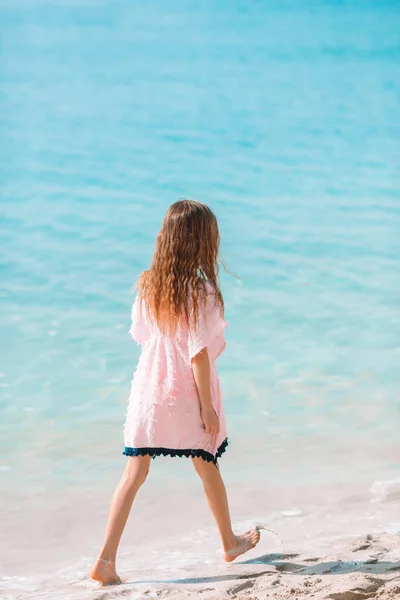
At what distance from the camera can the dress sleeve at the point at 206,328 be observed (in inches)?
106

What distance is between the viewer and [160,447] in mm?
2740

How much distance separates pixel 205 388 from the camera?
2.71 m

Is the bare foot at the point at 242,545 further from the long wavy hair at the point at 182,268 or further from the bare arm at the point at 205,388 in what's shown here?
the long wavy hair at the point at 182,268

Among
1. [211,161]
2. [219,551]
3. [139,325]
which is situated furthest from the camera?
[211,161]

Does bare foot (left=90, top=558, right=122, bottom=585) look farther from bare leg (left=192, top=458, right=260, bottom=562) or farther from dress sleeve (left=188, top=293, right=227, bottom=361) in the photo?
dress sleeve (left=188, top=293, right=227, bottom=361)

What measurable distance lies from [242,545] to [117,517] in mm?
444

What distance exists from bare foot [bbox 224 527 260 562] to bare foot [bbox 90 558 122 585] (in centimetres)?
38

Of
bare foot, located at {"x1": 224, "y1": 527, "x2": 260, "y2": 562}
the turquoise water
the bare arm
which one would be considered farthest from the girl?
the turquoise water

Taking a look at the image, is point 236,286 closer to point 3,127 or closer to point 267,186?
point 267,186

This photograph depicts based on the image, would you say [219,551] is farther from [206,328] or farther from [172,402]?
[206,328]

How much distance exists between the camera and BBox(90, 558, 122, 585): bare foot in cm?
275

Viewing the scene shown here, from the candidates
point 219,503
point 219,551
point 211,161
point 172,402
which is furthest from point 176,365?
point 211,161

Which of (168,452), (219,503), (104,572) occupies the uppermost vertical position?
(168,452)

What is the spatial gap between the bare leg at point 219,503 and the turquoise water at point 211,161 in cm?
396
